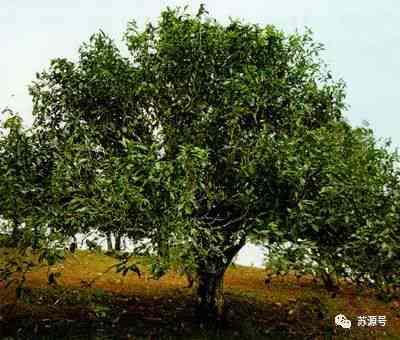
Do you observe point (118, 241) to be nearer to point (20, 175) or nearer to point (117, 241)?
point (117, 241)

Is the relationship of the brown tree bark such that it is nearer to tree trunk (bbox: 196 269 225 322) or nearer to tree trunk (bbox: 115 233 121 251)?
tree trunk (bbox: 115 233 121 251)

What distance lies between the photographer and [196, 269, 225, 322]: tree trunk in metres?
28.3

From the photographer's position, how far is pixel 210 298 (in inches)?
1120

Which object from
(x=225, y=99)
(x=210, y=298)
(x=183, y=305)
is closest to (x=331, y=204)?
(x=225, y=99)

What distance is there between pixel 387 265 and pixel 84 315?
1476 cm

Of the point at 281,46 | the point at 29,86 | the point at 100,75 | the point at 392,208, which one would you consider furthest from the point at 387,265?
the point at 29,86

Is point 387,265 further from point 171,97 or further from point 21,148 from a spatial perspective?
point 21,148

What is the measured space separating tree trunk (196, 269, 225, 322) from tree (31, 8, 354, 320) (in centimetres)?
5

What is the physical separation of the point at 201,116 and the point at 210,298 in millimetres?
8770

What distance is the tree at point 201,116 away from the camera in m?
21.5

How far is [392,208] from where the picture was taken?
2119 centimetres

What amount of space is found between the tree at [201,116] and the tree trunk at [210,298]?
1.9 inches

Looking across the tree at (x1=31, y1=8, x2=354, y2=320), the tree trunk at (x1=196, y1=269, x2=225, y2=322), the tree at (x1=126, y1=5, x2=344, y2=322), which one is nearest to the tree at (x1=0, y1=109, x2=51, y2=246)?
the tree at (x1=31, y1=8, x2=354, y2=320)

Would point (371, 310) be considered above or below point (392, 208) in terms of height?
below
